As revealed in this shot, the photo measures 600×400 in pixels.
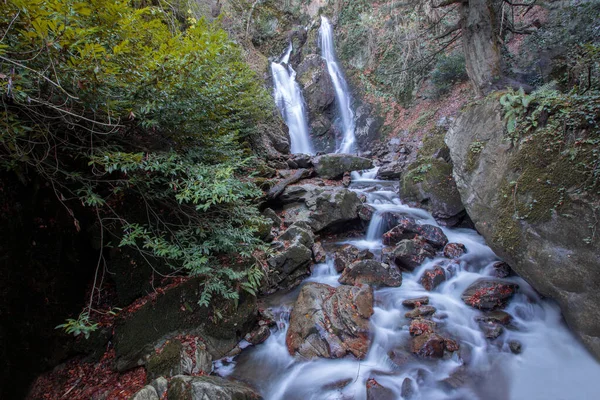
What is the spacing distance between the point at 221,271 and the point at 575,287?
4.58 m


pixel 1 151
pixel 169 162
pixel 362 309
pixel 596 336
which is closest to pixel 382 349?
pixel 362 309

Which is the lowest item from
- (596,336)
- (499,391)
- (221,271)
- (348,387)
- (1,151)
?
(499,391)

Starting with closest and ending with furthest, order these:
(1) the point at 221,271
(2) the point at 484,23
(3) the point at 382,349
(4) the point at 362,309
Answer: (1) the point at 221,271 → (3) the point at 382,349 → (4) the point at 362,309 → (2) the point at 484,23

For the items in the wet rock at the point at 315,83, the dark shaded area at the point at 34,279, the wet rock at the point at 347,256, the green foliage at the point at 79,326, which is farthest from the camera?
the wet rock at the point at 315,83

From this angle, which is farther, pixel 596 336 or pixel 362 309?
pixel 362 309

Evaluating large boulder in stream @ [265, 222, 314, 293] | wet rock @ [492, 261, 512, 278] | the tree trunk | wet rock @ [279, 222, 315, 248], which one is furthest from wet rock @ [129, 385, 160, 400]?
the tree trunk

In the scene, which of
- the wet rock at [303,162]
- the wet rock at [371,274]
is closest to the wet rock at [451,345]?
the wet rock at [371,274]

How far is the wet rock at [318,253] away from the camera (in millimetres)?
6071

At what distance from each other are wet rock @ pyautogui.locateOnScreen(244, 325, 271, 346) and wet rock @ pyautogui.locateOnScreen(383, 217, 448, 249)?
3.59 metres

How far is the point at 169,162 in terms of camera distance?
10.3 ft

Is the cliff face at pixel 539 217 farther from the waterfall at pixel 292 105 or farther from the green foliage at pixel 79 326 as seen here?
the waterfall at pixel 292 105

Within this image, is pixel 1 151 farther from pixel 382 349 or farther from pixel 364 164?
pixel 364 164

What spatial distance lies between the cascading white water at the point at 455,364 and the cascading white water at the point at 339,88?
12.9m

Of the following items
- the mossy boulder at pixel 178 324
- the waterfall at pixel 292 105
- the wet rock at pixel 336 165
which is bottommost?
the mossy boulder at pixel 178 324
